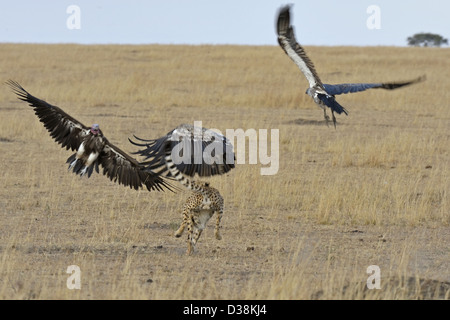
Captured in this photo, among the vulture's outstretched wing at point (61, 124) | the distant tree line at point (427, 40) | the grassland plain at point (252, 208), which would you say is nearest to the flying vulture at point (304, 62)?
the grassland plain at point (252, 208)

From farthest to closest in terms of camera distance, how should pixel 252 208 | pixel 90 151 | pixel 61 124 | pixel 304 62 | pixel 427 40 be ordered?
pixel 427 40
pixel 252 208
pixel 304 62
pixel 61 124
pixel 90 151

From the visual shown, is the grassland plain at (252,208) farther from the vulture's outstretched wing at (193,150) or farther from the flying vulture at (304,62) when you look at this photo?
the flying vulture at (304,62)

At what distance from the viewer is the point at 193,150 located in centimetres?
656

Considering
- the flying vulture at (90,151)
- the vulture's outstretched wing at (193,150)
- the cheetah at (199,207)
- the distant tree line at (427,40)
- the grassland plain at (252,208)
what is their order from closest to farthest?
the grassland plain at (252,208) < the vulture's outstretched wing at (193,150) < the cheetah at (199,207) < the flying vulture at (90,151) < the distant tree line at (427,40)

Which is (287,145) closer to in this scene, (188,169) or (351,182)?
(351,182)

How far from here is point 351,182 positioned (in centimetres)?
1109

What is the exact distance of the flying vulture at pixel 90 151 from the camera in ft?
23.9

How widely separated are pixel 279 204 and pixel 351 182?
1.70 metres

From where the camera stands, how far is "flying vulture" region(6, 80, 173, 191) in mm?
7293

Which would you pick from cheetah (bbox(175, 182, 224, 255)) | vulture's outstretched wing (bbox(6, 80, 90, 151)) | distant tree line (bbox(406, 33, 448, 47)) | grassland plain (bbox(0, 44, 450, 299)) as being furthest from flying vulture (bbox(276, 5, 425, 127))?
distant tree line (bbox(406, 33, 448, 47))

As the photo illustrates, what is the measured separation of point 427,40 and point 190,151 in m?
50.2

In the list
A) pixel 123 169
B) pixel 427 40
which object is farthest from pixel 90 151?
pixel 427 40

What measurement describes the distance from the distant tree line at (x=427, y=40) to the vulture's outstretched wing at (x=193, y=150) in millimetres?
49267

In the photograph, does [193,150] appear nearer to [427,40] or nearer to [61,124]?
[61,124]
